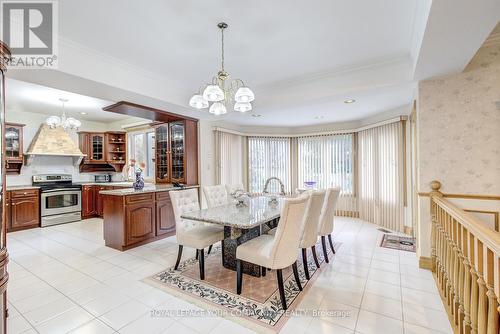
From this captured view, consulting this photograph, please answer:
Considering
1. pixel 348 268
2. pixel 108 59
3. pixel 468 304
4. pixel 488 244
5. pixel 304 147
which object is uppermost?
pixel 108 59

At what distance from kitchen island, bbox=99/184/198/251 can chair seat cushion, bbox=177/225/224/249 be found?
131 centimetres

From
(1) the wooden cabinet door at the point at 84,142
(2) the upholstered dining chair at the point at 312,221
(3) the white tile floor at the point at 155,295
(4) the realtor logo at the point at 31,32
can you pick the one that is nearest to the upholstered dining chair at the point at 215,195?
(3) the white tile floor at the point at 155,295

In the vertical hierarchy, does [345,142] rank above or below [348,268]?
above

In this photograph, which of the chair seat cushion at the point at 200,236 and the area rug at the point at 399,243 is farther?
the area rug at the point at 399,243

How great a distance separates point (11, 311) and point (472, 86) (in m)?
5.16

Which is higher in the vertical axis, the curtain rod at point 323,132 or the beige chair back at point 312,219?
the curtain rod at point 323,132

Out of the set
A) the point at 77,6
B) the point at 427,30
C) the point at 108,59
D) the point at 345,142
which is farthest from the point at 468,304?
the point at 345,142

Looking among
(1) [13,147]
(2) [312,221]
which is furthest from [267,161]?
(1) [13,147]

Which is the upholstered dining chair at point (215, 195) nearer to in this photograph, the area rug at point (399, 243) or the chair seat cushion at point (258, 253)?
the chair seat cushion at point (258, 253)

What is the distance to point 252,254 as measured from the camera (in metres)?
2.25

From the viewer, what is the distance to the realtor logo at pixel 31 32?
199cm

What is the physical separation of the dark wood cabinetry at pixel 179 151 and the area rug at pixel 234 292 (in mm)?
2050

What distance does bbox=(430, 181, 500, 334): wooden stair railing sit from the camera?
1144mm

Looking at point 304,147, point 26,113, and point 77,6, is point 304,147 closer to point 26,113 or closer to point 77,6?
point 77,6
